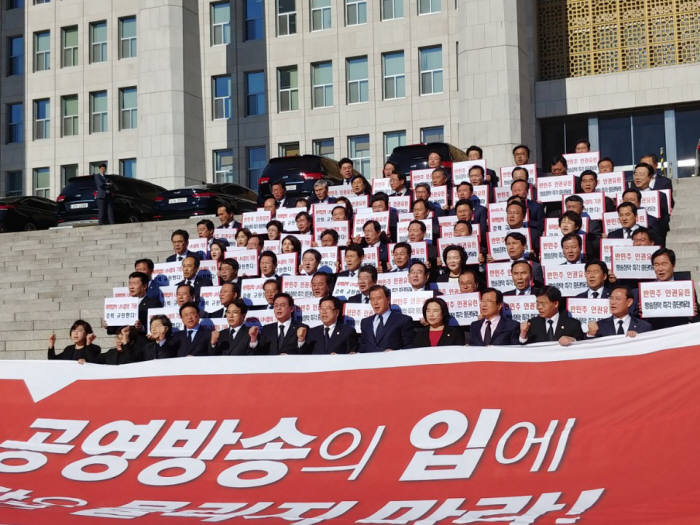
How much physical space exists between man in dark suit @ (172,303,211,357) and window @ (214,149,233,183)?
107 feet

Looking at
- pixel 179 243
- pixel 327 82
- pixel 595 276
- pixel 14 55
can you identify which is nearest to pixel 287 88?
pixel 327 82

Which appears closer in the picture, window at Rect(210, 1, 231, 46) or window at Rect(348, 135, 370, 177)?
window at Rect(348, 135, 370, 177)

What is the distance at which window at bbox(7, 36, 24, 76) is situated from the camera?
155ft

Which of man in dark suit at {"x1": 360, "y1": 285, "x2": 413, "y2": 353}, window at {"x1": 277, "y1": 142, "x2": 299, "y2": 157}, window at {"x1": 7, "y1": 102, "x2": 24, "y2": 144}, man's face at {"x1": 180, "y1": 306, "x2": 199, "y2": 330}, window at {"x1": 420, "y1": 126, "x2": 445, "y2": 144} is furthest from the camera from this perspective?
window at {"x1": 7, "y1": 102, "x2": 24, "y2": 144}

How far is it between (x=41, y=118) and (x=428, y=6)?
64.0 feet

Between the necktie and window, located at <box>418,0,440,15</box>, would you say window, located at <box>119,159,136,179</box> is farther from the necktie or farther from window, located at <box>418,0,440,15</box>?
the necktie

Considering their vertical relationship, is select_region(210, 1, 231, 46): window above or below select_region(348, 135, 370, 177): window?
above

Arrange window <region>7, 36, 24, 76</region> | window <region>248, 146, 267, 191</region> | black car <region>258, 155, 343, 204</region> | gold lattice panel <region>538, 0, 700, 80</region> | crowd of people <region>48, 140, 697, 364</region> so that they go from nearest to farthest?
crowd of people <region>48, 140, 697, 364</region> → black car <region>258, 155, 343, 204</region> → gold lattice panel <region>538, 0, 700, 80</region> → window <region>248, 146, 267, 191</region> → window <region>7, 36, 24, 76</region>

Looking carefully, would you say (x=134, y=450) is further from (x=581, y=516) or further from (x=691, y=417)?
(x=691, y=417)

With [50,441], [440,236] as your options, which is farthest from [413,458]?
[440,236]

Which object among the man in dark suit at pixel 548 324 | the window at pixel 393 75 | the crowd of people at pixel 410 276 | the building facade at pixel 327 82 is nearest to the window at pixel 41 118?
the building facade at pixel 327 82

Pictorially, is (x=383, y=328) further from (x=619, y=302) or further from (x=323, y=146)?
(x=323, y=146)

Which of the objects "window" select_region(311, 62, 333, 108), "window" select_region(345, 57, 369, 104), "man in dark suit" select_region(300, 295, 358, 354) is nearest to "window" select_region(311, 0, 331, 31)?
"window" select_region(311, 62, 333, 108)

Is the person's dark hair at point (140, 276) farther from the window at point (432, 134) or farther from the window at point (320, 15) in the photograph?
the window at point (320, 15)
